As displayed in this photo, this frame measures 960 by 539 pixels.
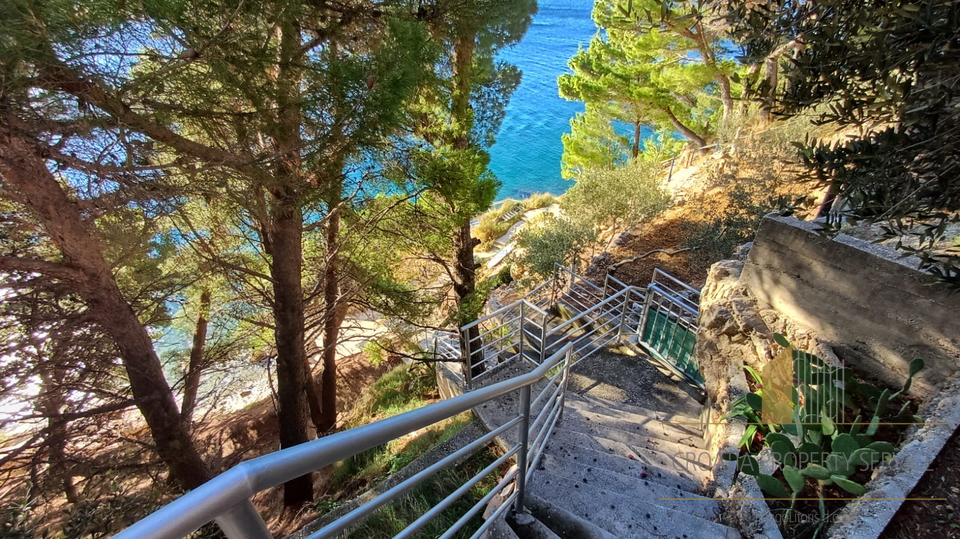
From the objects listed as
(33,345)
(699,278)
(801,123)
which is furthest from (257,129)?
(801,123)

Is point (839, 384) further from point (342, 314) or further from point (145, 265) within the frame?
point (145, 265)

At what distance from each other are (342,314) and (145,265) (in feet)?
8.99

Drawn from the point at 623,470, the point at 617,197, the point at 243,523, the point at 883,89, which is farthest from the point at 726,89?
the point at 243,523

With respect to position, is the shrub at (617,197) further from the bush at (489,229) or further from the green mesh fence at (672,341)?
the bush at (489,229)

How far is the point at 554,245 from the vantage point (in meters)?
8.51

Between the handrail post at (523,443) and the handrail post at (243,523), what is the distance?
1.14 metres

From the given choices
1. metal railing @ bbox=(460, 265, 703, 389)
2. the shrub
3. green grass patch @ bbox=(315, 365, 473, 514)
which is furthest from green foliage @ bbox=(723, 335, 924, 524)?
the shrub

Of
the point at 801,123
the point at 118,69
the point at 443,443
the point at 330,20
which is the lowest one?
the point at 443,443

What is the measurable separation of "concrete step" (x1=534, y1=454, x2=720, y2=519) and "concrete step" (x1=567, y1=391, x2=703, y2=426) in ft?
4.25

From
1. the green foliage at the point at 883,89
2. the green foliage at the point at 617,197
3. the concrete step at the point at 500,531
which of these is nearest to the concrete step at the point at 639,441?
the concrete step at the point at 500,531

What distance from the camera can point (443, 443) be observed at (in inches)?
146

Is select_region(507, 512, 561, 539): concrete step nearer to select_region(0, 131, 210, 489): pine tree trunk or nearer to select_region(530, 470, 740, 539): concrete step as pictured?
select_region(530, 470, 740, 539): concrete step

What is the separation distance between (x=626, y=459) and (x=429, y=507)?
1.61m

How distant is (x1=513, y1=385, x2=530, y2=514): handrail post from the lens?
5.74 ft
